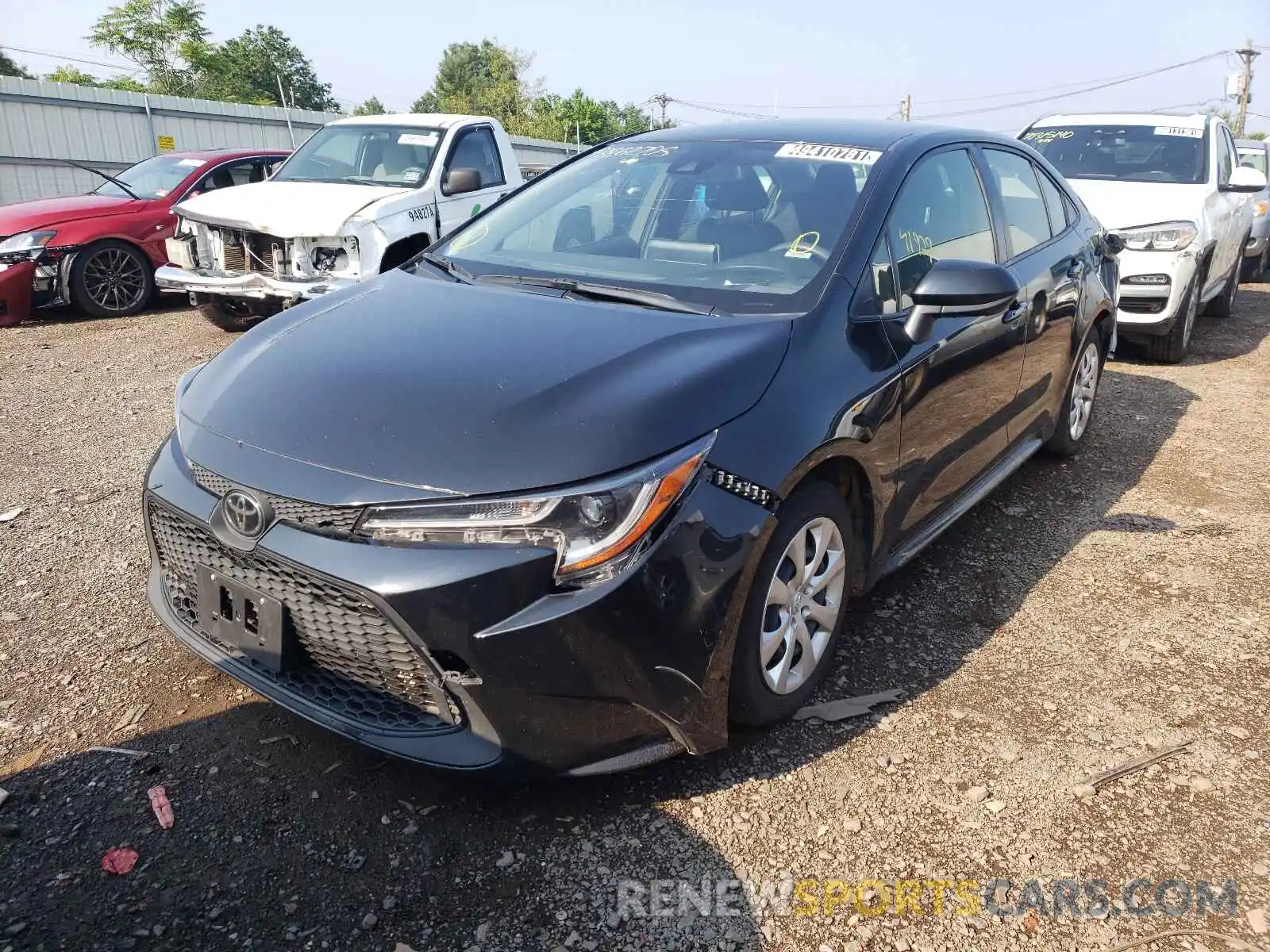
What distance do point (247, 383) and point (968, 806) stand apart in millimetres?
2175

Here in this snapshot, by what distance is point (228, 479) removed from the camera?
88.2 inches

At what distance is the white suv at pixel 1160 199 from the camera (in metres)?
6.86

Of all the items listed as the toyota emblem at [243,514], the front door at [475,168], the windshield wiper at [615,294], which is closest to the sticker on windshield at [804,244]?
the windshield wiper at [615,294]

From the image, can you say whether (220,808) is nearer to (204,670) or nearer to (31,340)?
(204,670)

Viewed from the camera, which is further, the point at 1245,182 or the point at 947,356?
the point at 1245,182

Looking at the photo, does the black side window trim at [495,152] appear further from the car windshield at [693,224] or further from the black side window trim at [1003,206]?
the black side window trim at [1003,206]

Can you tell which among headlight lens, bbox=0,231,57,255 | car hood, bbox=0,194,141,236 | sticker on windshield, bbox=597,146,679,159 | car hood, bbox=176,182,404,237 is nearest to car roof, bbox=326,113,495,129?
car hood, bbox=176,182,404,237

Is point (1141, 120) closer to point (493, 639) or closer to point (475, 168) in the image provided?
point (475, 168)

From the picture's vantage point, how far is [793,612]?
259cm

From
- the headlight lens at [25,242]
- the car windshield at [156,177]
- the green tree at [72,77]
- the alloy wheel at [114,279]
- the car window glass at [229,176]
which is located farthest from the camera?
the green tree at [72,77]

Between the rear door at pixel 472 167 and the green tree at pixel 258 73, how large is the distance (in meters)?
44.8

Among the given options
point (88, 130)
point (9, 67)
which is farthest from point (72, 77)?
point (88, 130)

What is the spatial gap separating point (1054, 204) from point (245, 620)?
4039 mm

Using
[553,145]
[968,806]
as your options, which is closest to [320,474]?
[968,806]
